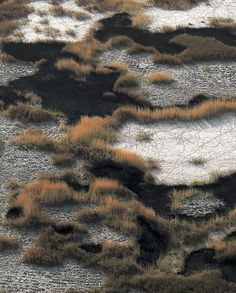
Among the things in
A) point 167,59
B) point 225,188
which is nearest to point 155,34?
point 167,59

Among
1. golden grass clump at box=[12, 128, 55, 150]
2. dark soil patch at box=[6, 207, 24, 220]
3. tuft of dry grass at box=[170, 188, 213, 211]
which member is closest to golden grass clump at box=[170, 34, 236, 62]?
golden grass clump at box=[12, 128, 55, 150]

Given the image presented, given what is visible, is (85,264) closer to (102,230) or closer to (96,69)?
(102,230)

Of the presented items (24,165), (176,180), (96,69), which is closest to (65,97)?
(96,69)

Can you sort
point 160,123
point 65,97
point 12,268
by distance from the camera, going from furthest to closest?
point 65,97 < point 160,123 < point 12,268

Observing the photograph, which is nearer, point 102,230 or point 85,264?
point 85,264

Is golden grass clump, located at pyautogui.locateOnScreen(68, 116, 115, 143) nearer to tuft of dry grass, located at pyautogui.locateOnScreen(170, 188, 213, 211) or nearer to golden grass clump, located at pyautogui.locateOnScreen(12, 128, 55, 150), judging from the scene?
golden grass clump, located at pyautogui.locateOnScreen(12, 128, 55, 150)
